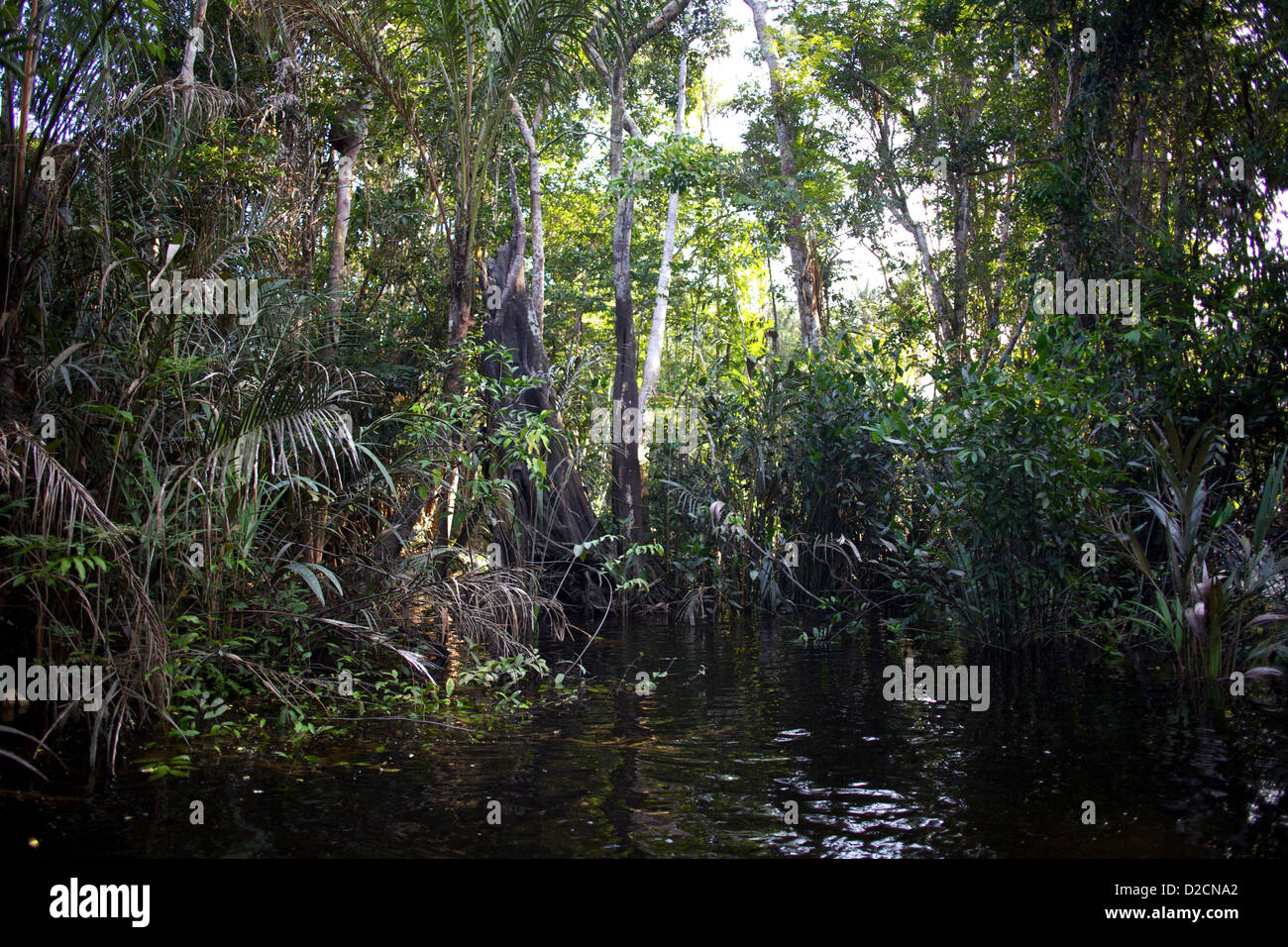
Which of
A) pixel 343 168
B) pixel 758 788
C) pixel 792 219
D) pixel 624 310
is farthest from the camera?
pixel 792 219

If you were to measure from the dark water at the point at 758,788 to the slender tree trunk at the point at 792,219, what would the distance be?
11.2m

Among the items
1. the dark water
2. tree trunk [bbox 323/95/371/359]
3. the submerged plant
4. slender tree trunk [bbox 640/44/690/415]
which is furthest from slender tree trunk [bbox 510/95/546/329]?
the submerged plant

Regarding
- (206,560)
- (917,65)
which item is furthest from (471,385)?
(917,65)

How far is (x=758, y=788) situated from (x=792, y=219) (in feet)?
43.3

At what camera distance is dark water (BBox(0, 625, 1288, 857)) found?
3.01 meters

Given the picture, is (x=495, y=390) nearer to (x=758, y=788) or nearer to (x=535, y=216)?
(x=758, y=788)

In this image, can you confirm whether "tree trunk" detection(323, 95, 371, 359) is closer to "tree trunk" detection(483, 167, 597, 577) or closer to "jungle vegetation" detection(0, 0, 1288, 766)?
"jungle vegetation" detection(0, 0, 1288, 766)

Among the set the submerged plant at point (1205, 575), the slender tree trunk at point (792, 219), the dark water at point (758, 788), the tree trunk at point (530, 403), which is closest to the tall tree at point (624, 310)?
the tree trunk at point (530, 403)

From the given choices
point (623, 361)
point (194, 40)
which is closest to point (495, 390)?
point (194, 40)

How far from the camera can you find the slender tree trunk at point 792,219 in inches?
606

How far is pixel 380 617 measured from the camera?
18.0 ft

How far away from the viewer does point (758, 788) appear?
3.66m

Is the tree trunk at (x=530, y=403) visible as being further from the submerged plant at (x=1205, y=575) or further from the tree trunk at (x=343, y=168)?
the submerged plant at (x=1205, y=575)
